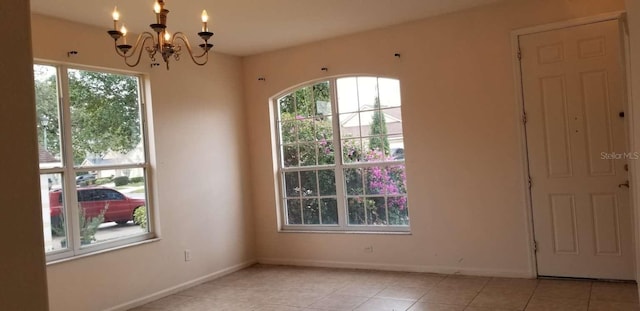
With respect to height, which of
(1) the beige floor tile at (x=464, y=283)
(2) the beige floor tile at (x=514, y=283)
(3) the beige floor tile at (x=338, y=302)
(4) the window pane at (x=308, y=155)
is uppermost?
(4) the window pane at (x=308, y=155)

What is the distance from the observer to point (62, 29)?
4.16 meters

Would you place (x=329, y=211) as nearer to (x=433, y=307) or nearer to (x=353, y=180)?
(x=353, y=180)

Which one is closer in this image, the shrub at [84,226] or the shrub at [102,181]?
the shrub at [84,226]

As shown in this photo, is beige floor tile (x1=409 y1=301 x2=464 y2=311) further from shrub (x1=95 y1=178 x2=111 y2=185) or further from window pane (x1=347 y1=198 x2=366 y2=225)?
shrub (x1=95 y1=178 x2=111 y2=185)

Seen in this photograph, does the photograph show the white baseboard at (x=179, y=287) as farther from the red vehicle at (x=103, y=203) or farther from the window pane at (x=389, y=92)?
the window pane at (x=389, y=92)

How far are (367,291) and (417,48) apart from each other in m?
2.55

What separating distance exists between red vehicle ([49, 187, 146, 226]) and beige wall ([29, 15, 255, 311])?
0.95 ft

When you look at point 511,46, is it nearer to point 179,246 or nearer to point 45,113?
point 179,246

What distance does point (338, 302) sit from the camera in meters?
4.23

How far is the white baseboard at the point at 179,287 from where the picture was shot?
178 inches

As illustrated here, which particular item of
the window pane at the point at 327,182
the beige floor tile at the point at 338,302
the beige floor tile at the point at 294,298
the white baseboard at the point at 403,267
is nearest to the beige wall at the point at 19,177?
the beige floor tile at the point at 338,302

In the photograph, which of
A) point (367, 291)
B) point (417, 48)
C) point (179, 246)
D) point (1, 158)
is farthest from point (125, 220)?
point (1, 158)

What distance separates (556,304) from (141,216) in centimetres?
395

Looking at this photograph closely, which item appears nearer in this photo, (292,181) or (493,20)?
(493,20)
